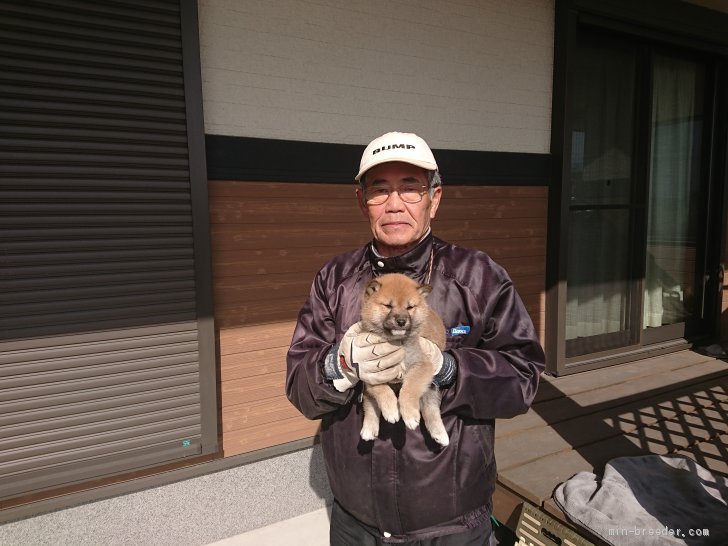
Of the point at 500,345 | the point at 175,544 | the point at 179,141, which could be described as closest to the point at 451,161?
the point at 179,141

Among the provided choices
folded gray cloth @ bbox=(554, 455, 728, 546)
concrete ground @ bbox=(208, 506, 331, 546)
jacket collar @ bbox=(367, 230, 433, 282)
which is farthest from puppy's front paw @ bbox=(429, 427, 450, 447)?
concrete ground @ bbox=(208, 506, 331, 546)

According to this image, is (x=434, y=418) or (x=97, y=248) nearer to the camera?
(x=434, y=418)

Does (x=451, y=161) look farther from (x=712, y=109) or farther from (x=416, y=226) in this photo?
(x=712, y=109)

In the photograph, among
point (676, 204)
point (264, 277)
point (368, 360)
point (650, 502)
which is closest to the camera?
point (368, 360)

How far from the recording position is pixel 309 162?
13.8 feet

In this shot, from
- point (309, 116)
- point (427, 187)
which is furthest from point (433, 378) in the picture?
point (309, 116)

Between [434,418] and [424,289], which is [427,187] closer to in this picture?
[424,289]

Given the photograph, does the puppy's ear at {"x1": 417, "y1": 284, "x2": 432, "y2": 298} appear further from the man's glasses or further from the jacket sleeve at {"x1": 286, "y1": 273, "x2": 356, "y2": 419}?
the jacket sleeve at {"x1": 286, "y1": 273, "x2": 356, "y2": 419}

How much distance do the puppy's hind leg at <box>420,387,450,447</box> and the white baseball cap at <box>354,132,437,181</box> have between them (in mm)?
1036

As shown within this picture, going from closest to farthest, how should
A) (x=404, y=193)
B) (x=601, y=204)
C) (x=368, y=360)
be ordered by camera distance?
1. (x=368, y=360)
2. (x=404, y=193)
3. (x=601, y=204)

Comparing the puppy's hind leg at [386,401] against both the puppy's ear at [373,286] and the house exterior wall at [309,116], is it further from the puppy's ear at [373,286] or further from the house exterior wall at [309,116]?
the house exterior wall at [309,116]

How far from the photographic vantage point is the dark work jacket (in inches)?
79.6

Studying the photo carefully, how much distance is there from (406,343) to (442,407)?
1.06ft

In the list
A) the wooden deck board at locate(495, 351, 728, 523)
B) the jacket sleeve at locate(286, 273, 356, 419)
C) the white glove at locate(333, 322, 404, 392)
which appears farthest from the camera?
the wooden deck board at locate(495, 351, 728, 523)
